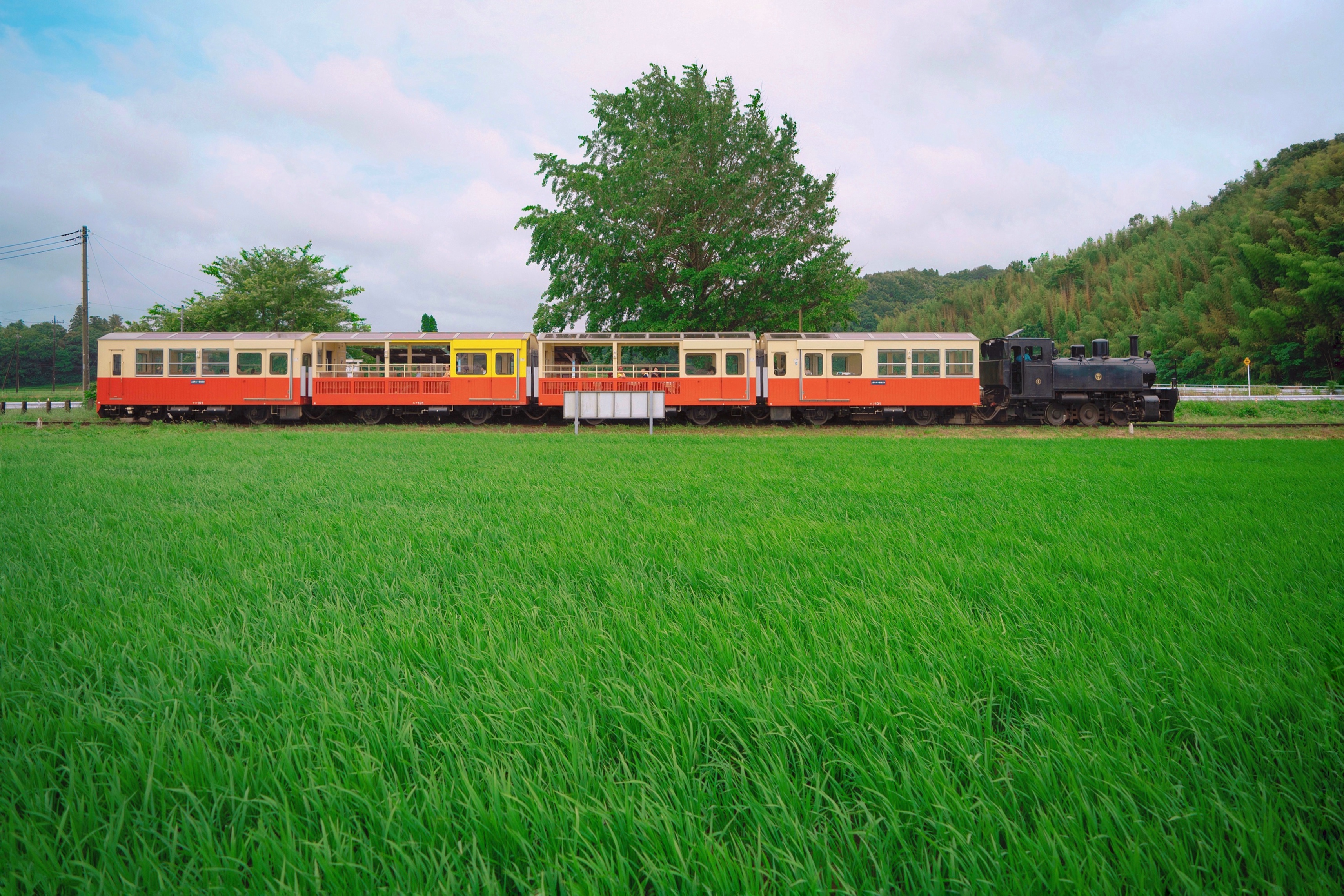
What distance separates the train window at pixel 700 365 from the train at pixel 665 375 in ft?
0.13

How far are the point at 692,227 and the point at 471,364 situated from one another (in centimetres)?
979

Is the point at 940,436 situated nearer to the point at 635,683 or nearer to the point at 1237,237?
the point at 635,683

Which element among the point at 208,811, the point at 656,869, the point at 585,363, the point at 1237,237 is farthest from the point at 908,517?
the point at 1237,237

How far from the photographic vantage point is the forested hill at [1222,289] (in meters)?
49.2

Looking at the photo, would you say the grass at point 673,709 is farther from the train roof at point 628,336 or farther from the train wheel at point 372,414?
the train wheel at point 372,414

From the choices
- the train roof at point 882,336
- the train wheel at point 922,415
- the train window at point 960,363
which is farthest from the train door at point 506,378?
the train window at point 960,363

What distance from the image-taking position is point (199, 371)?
834 inches

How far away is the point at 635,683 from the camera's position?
6.51 ft

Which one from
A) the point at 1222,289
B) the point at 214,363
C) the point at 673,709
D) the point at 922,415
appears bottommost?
the point at 673,709

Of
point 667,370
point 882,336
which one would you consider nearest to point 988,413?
point 882,336

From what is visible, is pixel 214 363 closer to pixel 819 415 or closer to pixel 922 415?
pixel 819 415

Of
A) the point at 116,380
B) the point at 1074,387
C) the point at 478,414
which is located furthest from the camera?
the point at 478,414

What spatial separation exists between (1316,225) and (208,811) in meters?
78.4

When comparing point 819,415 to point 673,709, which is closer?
point 673,709
